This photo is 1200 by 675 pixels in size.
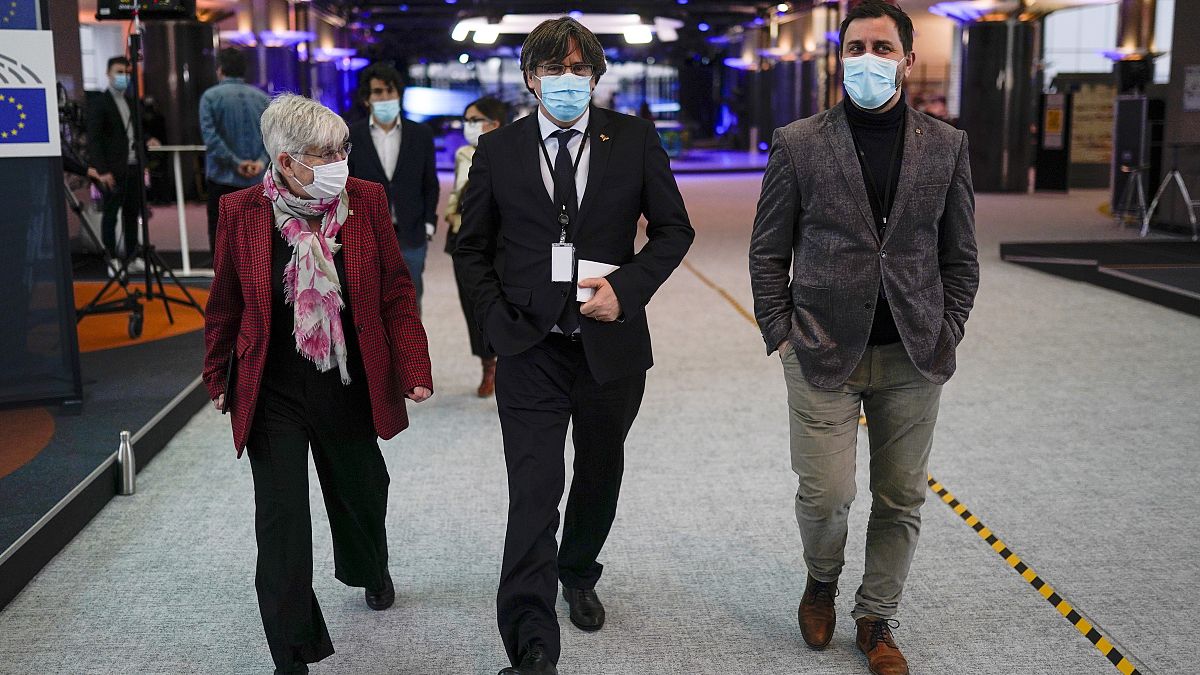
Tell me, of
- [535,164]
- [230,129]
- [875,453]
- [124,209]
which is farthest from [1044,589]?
[124,209]

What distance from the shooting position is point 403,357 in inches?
117

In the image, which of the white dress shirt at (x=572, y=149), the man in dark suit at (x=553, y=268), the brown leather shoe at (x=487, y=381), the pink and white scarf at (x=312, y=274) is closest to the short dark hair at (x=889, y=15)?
the man in dark suit at (x=553, y=268)

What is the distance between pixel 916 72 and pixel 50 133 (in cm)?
2749

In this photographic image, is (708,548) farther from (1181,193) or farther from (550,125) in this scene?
(1181,193)

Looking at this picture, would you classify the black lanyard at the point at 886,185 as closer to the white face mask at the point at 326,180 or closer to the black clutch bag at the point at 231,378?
the white face mask at the point at 326,180

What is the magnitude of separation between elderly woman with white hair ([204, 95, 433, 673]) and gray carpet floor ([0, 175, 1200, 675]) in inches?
A: 17.5

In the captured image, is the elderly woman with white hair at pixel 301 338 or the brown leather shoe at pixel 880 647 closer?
the elderly woman with white hair at pixel 301 338

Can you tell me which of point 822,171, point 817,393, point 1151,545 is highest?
point 822,171

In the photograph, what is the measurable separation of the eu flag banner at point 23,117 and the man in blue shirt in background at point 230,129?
10.5 ft

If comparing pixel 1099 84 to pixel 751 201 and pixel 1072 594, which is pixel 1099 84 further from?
pixel 1072 594

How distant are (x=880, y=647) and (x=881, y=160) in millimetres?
1240

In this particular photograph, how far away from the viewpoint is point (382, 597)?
3432 millimetres

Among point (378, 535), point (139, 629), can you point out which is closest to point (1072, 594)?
point (378, 535)

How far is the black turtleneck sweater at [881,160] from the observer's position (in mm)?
2850
